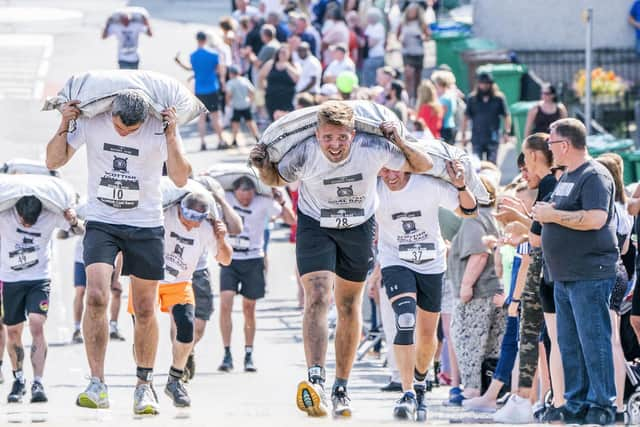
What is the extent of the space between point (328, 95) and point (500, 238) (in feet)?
30.5

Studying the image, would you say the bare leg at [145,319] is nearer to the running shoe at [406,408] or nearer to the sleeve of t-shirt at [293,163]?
the sleeve of t-shirt at [293,163]

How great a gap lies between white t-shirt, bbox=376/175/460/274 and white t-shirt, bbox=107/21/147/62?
618 inches

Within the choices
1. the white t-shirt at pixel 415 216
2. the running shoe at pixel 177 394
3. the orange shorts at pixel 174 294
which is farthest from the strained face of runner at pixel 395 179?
the orange shorts at pixel 174 294

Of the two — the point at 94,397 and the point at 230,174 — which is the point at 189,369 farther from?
the point at 94,397

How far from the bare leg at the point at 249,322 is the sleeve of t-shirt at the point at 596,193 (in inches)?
234

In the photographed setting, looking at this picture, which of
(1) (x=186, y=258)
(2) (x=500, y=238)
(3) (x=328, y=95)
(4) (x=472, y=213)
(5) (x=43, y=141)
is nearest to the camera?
(4) (x=472, y=213)

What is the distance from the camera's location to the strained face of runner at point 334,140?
962 cm

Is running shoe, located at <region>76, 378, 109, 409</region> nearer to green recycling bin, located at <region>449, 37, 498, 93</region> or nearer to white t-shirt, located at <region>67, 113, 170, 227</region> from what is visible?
white t-shirt, located at <region>67, 113, 170, 227</region>

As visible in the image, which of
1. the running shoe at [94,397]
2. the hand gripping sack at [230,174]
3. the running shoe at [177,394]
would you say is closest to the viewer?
the running shoe at [94,397]

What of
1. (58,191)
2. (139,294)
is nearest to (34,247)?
(58,191)

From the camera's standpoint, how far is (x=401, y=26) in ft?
87.1

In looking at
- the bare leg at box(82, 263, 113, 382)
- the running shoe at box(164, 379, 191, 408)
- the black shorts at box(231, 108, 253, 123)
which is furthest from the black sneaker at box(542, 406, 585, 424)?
the black shorts at box(231, 108, 253, 123)

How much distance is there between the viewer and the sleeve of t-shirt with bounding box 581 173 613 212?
33.3 ft

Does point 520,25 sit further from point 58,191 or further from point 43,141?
point 58,191
